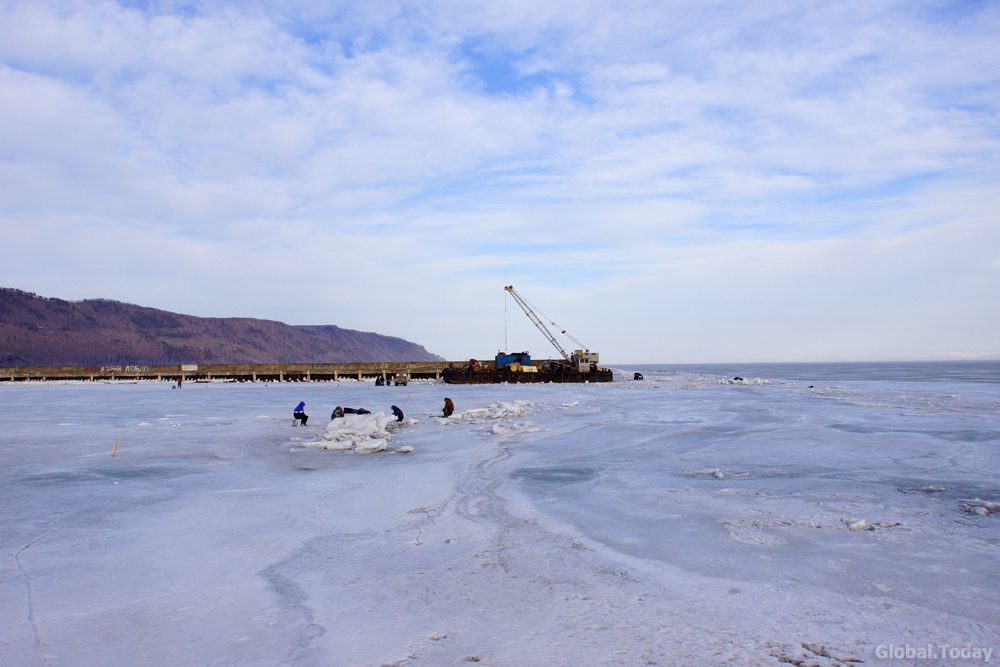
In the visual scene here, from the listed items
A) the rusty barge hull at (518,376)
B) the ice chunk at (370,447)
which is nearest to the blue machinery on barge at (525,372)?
the rusty barge hull at (518,376)

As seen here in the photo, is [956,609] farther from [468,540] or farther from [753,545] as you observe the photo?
[468,540]

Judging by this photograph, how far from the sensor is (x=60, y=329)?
7392 inches

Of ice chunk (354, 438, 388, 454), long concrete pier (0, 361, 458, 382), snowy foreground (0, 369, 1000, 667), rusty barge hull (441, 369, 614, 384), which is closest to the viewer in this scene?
snowy foreground (0, 369, 1000, 667)

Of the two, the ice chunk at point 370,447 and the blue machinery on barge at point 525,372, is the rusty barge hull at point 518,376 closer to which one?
the blue machinery on barge at point 525,372

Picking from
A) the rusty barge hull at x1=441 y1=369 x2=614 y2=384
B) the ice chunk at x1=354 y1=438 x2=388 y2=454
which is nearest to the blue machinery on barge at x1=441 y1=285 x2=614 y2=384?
the rusty barge hull at x1=441 y1=369 x2=614 y2=384

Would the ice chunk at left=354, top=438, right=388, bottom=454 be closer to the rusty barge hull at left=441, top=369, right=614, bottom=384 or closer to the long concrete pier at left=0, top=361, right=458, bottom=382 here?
the rusty barge hull at left=441, top=369, right=614, bottom=384

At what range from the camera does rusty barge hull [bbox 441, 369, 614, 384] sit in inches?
2625

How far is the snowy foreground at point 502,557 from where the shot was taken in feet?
14.5

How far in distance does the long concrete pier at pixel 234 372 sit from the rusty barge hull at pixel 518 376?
14.4 metres

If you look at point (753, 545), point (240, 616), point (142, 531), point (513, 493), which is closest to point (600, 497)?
point (513, 493)

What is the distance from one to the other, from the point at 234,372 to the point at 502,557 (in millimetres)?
84796

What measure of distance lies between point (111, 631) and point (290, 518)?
359cm

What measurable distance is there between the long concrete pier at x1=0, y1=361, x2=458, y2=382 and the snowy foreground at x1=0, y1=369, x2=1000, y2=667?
6867 cm

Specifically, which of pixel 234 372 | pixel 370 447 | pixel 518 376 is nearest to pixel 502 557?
pixel 370 447
